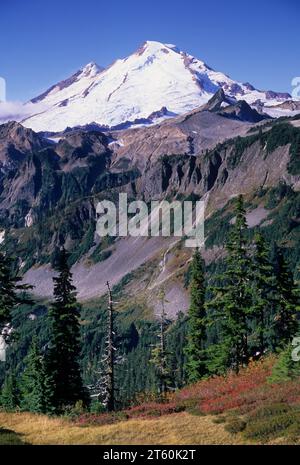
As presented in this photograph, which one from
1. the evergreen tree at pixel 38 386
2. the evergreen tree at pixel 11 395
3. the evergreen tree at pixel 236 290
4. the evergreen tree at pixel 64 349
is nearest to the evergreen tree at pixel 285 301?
the evergreen tree at pixel 236 290

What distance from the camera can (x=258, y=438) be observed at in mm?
23219

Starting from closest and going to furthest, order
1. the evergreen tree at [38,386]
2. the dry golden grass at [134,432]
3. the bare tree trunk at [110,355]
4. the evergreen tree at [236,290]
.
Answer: the dry golden grass at [134,432] < the bare tree trunk at [110,355] < the evergreen tree at [38,386] < the evergreen tree at [236,290]

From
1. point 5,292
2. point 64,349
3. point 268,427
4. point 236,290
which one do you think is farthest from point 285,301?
point 268,427

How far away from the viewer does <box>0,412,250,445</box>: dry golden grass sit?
24000mm

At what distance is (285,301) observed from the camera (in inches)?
2016

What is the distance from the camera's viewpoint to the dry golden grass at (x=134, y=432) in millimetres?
24000

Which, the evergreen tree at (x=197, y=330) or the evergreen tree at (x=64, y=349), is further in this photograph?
the evergreen tree at (x=197, y=330)

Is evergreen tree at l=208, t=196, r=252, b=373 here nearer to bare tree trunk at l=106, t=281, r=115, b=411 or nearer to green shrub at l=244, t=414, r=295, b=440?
bare tree trunk at l=106, t=281, r=115, b=411

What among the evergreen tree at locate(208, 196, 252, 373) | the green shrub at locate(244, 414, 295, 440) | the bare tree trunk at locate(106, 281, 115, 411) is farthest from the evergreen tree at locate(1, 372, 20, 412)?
the green shrub at locate(244, 414, 295, 440)

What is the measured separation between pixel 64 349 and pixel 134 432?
2247 cm

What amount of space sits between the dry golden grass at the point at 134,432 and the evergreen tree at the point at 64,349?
16.1 meters

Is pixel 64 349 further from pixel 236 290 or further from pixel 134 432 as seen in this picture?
pixel 134 432

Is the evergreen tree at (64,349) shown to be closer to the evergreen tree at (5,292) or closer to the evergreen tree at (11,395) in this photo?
the evergreen tree at (5,292)
